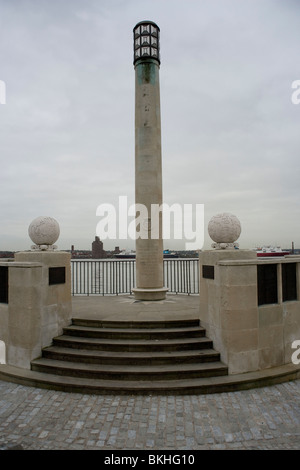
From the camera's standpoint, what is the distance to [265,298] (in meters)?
6.85

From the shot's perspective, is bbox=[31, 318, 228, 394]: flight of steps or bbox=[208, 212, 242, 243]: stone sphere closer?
bbox=[31, 318, 228, 394]: flight of steps

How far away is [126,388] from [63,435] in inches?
57.8

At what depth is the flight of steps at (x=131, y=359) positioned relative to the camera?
19.2 feet

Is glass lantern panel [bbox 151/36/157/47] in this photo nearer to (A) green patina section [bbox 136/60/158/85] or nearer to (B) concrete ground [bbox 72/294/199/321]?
(A) green patina section [bbox 136/60/158/85]

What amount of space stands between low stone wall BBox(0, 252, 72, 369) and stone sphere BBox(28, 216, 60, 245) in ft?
1.42

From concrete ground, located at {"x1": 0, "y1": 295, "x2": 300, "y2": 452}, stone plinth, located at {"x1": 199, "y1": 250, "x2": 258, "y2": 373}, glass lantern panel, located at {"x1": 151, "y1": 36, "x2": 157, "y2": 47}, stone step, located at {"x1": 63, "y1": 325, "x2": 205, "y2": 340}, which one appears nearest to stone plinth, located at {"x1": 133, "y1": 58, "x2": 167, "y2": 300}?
glass lantern panel, located at {"x1": 151, "y1": 36, "x2": 157, "y2": 47}

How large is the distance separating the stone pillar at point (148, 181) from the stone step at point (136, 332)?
4073mm

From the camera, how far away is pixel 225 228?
7.07 metres

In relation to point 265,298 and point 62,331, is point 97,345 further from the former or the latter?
point 265,298

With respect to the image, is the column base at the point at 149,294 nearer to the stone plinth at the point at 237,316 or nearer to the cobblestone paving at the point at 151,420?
the stone plinth at the point at 237,316

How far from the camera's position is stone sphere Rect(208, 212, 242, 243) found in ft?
23.2

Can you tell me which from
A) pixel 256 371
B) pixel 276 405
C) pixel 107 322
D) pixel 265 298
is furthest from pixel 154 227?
pixel 276 405

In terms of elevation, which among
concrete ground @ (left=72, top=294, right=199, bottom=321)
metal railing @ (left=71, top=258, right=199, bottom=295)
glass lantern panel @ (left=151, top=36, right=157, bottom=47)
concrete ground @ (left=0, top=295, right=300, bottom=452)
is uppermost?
glass lantern panel @ (left=151, top=36, right=157, bottom=47)

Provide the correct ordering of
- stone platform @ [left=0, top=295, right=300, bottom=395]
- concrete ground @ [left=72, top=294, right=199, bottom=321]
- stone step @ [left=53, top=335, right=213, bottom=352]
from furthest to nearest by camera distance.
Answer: concrete ground @ [left=72, top=294, right=199, bottom=321] → stone step @ [left=53, top=335, right=213, bottom=352] → stone platform @ [left=0, top=295, right=300, bottom=395]
